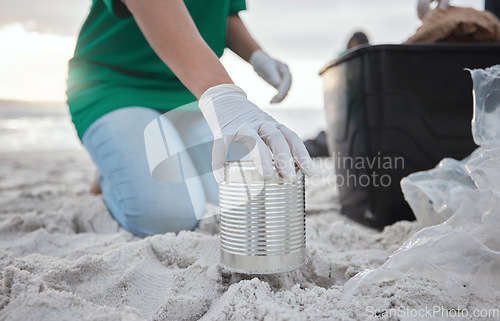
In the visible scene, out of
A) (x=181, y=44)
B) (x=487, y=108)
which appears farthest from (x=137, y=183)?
(x=487, y=108)

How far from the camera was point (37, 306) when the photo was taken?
64 cm

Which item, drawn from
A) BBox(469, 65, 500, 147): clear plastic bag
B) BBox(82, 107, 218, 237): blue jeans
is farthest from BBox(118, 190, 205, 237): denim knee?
BBox(469, 65, 500, 147): clear plastic bag

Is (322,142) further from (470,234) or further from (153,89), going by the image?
(470,234)

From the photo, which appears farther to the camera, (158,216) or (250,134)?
(158,216)

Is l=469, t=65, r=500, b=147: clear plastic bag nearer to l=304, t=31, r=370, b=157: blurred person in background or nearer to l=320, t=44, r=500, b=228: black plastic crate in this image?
l=320, t=44, r=500, b=228: black plastic crate

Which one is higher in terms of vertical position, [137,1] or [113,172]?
[137,1]

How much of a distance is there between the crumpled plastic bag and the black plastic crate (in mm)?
343

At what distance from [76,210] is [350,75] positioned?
1117 mm

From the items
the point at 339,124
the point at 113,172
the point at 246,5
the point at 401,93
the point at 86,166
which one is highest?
the point at 246,5

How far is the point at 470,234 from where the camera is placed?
813mm

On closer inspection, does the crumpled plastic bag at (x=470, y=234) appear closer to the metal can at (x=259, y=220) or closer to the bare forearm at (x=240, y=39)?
the metal can at (x=259, y=220)

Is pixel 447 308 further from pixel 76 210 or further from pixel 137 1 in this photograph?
pixel 76 210

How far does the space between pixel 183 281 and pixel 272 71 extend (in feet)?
2.97

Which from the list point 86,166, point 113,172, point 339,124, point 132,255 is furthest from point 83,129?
point 86,166
